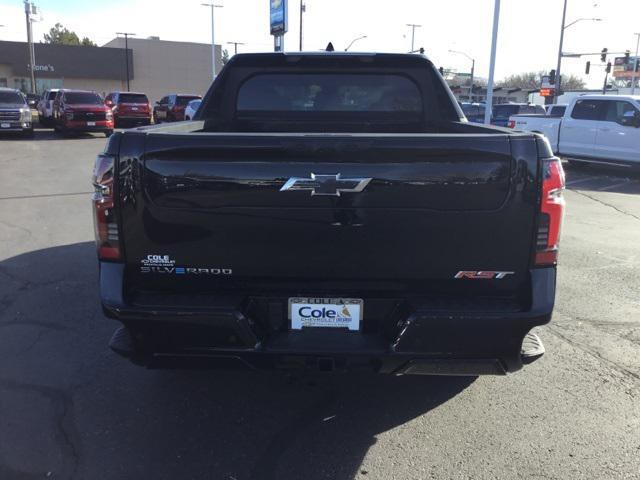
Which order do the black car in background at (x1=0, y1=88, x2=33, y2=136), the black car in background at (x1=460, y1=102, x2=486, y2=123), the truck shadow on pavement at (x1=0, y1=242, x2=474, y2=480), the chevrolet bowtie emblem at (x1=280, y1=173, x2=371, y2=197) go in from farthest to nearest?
the black car in background at (x1=460, y1=102, x2=486, y2=123) < the black car in background at (x1=0, y1=88, x2=33, y2=136) < the truck shadow on pavement at (x1=0, y1=242, x2=474, y2=480) < the chevrolet bowtie emblem at (x1=280, y1=173, x2=371, y2=197)

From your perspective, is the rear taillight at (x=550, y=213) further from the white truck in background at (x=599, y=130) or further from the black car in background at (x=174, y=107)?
the black car in background at (x=174, y=107)

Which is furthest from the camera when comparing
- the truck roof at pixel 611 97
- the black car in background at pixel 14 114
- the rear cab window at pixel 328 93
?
the black car in background at pixel 14 114

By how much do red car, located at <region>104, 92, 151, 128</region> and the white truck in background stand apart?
19.2 meters

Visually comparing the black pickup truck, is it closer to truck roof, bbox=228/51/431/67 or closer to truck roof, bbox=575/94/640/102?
truck roof, bbox=228/51/431/67

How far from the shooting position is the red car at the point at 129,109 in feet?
91.9

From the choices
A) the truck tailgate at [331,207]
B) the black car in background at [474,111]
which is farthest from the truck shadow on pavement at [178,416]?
the black car in background at [474,111]

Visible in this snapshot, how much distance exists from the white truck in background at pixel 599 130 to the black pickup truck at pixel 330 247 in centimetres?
1416

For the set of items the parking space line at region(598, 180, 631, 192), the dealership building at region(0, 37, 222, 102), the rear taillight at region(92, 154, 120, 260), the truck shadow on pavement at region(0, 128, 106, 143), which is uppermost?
the dealership building at region(0, 37, 222, 102)

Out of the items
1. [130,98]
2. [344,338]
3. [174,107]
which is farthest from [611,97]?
[130,98]

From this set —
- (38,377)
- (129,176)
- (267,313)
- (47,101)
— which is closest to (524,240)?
(267,313)

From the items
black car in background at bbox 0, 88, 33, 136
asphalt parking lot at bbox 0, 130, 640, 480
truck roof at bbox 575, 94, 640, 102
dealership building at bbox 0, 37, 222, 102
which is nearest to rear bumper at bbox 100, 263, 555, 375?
asphalt parking lot at bbox 0, 130, 640, 480

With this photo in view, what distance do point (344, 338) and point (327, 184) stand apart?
79 cm

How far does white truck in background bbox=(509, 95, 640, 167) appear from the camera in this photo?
14977 millimetres

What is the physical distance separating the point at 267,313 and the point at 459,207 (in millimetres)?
1076
